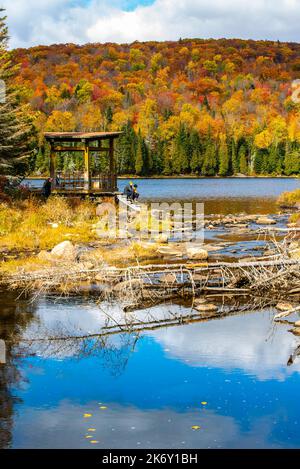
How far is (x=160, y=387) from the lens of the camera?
401 inches

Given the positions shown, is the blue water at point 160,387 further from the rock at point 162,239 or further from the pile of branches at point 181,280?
the rock at point 162,239

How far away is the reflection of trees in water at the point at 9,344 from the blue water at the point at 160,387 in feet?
0.29

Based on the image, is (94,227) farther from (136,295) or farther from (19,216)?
(136,295)

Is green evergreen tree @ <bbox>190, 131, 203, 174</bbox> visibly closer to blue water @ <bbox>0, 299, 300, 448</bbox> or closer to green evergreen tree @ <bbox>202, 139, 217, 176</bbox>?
green evergreen tree @ <bbox>202, 139, 217, 176</bbox>

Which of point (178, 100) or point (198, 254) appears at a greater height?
point (178, 100)

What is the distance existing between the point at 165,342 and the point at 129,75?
472 feet

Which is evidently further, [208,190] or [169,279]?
[208,190]

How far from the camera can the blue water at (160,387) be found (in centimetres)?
848

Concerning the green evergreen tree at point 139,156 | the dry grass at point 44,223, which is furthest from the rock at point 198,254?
the green evergreen tree at point 139,156

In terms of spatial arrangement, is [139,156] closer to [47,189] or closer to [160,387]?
[47,189]

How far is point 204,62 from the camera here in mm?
158625

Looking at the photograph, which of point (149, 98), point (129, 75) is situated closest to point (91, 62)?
point (129, 75)

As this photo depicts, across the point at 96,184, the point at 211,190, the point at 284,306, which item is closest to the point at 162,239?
the point at 96,184

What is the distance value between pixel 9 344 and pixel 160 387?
11.3ft
